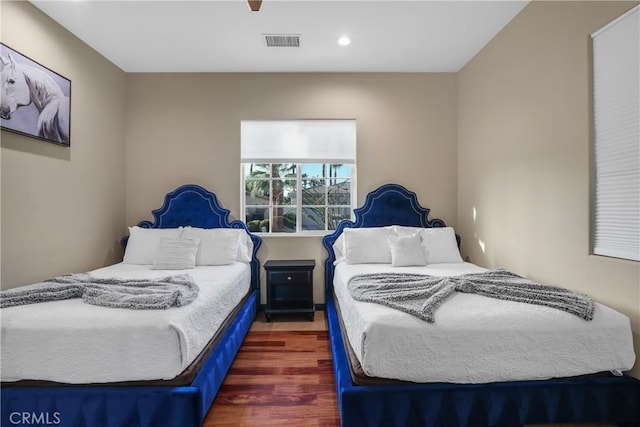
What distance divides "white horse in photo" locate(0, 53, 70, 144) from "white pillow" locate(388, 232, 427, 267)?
10.4 feet

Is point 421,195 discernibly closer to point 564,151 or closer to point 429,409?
point 564,151

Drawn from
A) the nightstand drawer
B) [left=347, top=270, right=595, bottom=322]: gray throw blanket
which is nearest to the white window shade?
the nightstand drawer

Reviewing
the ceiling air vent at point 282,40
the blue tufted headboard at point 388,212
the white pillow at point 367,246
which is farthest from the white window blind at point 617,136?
the ceiling air vent at point 282,40

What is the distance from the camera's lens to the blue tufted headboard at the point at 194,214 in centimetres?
377

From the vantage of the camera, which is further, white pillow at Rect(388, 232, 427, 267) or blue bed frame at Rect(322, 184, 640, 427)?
white pillow at Rect(388, 232, 427, 267)

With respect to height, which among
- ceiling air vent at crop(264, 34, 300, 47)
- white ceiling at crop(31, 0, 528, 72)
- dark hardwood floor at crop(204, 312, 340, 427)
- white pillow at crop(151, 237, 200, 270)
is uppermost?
white ceiling at crop(31, 0, 528, 72)

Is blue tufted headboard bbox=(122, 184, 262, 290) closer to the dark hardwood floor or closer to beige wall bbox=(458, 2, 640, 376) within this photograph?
the dark hardwood floor

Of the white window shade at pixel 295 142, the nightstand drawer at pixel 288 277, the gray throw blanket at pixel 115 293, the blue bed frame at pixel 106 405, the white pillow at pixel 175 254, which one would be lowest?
the blue bed frame at pixel 106 405

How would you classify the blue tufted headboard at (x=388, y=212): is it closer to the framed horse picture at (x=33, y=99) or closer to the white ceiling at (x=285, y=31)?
the white ceiling at (x=285, y=31)

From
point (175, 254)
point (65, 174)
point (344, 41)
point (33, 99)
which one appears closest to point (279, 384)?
point (175, 254)

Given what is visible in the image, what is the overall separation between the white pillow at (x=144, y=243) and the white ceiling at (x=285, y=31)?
1834 millimetres

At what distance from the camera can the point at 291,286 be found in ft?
11.8

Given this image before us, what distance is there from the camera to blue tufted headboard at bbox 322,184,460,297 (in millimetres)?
3809

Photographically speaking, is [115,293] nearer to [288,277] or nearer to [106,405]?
[106,405]
